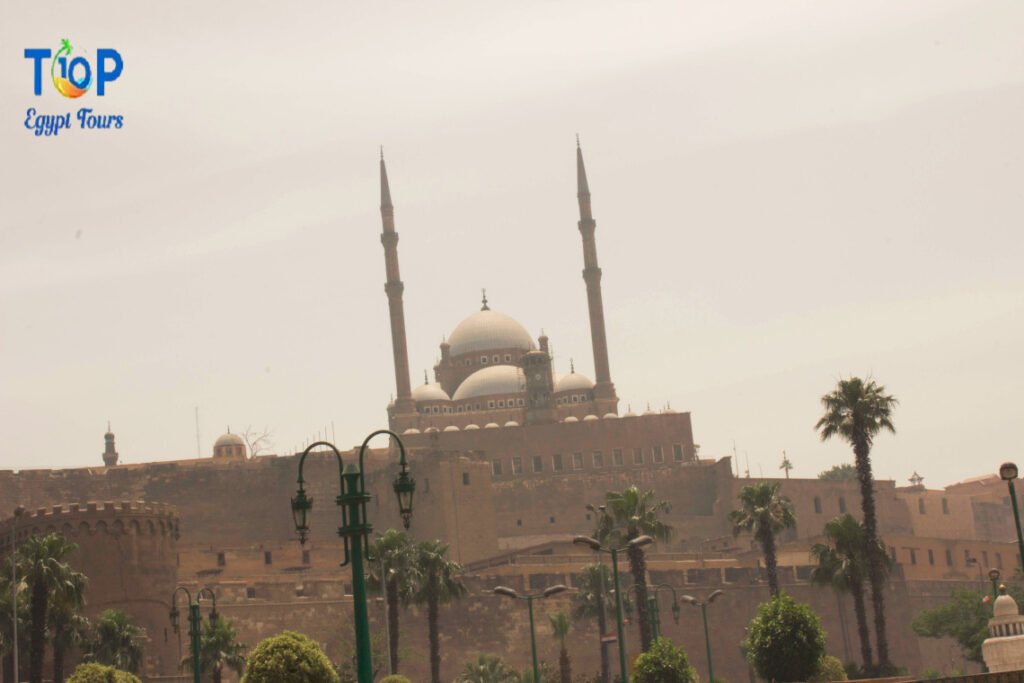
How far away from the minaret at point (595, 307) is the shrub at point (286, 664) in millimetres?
67826

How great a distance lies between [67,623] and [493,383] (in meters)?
53.4

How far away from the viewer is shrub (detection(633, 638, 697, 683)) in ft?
138

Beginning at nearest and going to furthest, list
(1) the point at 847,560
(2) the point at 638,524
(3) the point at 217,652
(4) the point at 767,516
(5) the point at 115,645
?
1. (3) the point at 217,652
2. (5) the point at 115,645
3. (2) the point at 638,524
4. (1) the point at 847,560
5. (4) the point at 767,516

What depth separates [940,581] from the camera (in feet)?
272

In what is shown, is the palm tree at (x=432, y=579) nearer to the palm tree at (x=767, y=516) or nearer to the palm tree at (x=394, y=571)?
the palm tree at (x=394, y=571)

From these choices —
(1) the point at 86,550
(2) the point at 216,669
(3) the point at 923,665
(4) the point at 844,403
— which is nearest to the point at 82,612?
(1) the point at 86,550

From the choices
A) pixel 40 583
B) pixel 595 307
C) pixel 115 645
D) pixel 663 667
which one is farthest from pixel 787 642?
pixel 595 307

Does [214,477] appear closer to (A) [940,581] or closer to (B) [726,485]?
(B) [726,485]

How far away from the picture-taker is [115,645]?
52094 mm

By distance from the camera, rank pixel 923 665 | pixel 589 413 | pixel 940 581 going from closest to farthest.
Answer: pixel 923 665, pixel 940 581, pixel 589 413

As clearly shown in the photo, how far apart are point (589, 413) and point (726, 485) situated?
12.7m

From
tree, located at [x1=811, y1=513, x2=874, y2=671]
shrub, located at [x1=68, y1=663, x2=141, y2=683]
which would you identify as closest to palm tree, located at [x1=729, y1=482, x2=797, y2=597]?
tree, located at [x1=811, y1=513, x2=874, y2=671]

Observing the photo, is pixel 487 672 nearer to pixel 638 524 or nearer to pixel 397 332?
pixel 638 524

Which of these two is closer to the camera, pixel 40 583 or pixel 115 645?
pixel 40 583
